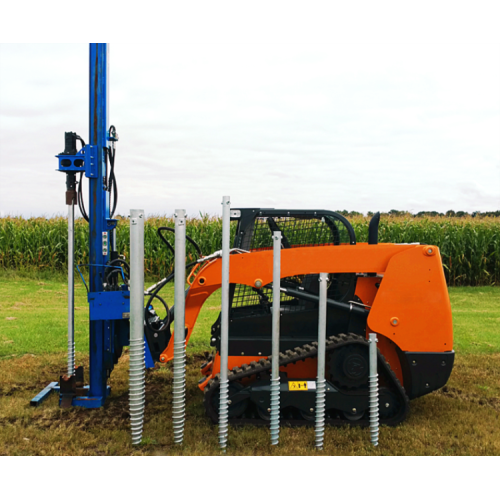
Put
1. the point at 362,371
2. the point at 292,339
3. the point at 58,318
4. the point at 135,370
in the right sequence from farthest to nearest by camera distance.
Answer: the point at 58,318
the point at 292,339
the point at 362,371
the point at 135,370

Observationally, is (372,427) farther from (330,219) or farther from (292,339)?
(330,219)

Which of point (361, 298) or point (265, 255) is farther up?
point (265, 255)

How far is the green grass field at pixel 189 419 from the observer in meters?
3.93

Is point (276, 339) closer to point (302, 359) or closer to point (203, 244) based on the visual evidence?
point (302, 359)

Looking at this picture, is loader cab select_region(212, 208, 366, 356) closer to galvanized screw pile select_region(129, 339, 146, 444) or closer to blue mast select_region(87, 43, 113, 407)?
galvanized screw pile select_region(129, 339, 146, 444)

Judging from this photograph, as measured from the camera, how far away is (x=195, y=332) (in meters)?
8.16

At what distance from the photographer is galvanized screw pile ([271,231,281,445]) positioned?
3.78 metres

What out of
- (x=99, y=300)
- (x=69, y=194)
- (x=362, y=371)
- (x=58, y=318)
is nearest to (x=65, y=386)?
(x=99, y=300)

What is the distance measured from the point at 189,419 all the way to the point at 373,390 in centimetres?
173

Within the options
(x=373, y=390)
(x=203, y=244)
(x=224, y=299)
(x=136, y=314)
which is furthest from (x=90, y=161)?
(x=203, y=244)

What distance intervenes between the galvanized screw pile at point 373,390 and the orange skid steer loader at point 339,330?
31 cm

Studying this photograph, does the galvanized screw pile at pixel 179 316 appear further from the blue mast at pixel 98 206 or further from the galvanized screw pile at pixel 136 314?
the blue mast at pixel 98 206

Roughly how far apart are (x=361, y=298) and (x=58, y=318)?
6.18 metres

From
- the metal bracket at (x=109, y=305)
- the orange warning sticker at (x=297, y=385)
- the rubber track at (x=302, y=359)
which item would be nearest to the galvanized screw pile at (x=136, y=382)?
the rubber track at (x=302, y=359)
